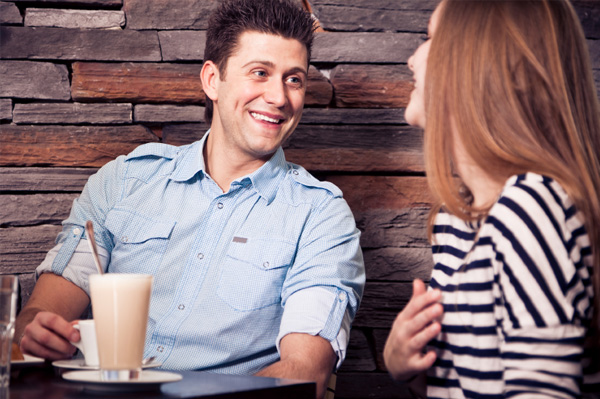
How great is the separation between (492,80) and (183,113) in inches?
49.6

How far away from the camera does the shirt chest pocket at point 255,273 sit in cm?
170

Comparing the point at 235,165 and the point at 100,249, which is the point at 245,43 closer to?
the point at 235,165

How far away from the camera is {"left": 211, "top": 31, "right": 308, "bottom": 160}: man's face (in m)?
1.90

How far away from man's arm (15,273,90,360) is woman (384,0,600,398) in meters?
0.57

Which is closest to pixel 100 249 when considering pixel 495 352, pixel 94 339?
pixel 94 339

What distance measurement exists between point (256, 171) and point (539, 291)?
106cm

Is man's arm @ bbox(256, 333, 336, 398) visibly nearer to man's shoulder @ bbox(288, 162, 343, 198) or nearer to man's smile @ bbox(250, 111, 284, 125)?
man's shoulder @ bbox(288, 162, 343, 198)

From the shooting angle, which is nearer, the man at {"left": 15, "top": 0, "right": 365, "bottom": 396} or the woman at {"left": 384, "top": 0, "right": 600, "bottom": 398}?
the woman at {"left": 384, "top": 0, "right": 600, "bottom": 398}

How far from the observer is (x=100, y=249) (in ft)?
6.06

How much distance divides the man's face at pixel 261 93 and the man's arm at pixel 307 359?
1.96 feet

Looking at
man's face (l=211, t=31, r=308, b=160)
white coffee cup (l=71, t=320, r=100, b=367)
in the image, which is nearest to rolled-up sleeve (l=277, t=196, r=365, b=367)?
man's face (l=211, t=31, r=308, b=160)

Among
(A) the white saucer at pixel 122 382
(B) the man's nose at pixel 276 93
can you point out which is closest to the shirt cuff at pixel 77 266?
(B) the man's nose at pixel 276 93

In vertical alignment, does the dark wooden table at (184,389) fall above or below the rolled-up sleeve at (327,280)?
below

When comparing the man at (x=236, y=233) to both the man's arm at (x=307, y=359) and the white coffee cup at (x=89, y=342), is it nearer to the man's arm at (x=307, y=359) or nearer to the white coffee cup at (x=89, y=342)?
the man's arm at (x=307, y=359)
